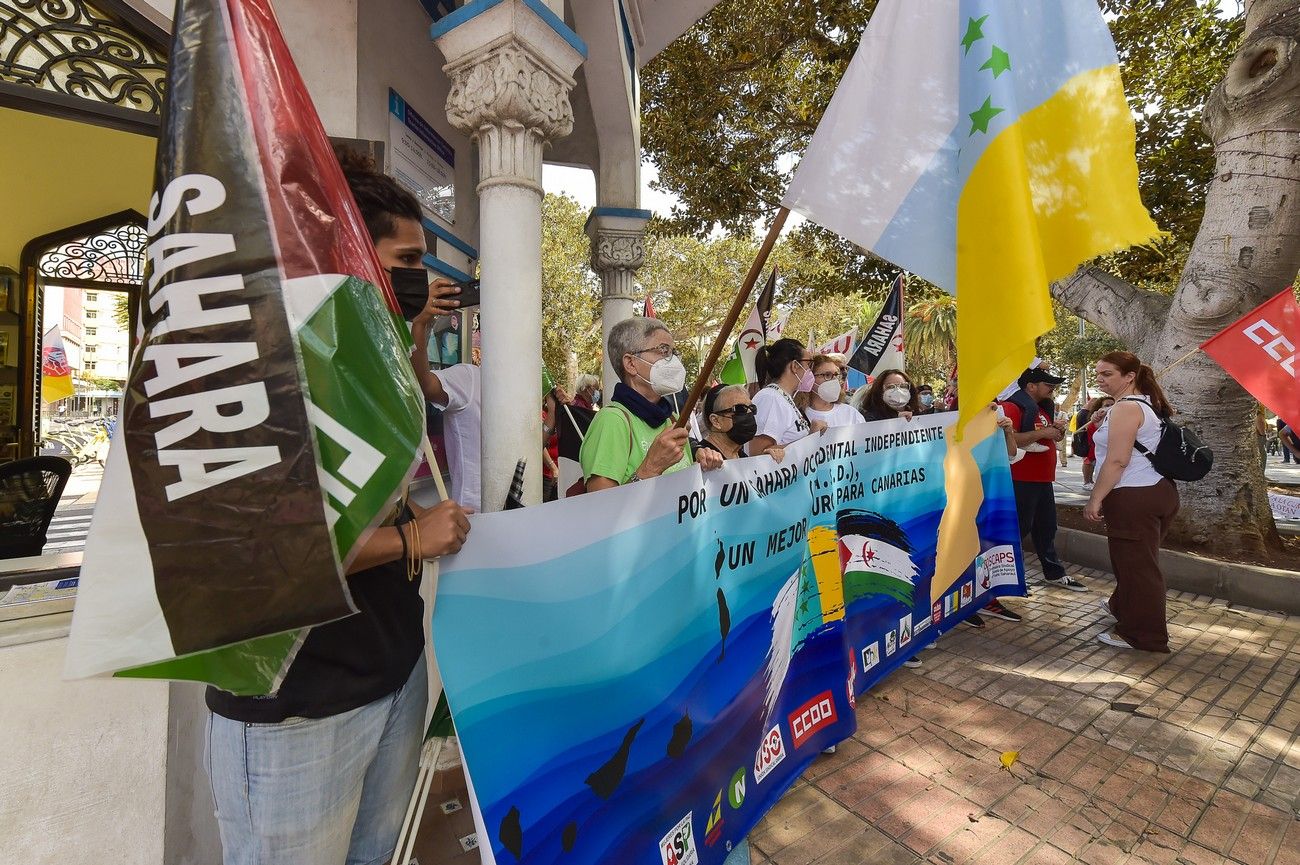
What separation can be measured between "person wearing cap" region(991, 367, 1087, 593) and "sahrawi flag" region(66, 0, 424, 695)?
18.3ft

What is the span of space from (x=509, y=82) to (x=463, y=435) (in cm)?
155

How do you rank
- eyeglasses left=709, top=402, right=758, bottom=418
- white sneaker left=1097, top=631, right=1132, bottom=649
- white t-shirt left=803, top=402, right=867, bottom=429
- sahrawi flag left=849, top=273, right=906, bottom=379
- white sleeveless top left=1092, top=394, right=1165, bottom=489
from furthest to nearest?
sahrawi flag left=849, top=273, right=906, bottom=379 < white t-shirt left=803, top=402, right=867, bottom=429 < white sneaker left=1097, top=631, right=1132, bottom=649 < white sleeveless top left=1092, top=394, right=1165, bottom=489 < eyeglasses left=709, top=402, right=758, bottom=418

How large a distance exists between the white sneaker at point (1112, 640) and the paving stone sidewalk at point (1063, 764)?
0.10 meters

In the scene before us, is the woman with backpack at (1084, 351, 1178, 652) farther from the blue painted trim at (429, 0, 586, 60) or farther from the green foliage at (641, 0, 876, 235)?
the green foliage at (641, 0, 876, 235)

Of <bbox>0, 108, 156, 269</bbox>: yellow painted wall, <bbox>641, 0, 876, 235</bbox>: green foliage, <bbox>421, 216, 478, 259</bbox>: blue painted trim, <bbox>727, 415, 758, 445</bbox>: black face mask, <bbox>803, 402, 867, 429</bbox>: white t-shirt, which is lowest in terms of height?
<bbox>803, 402, 867, 429</bbox>: white t-shirt

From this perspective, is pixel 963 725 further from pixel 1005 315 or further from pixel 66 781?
pixel 66 781

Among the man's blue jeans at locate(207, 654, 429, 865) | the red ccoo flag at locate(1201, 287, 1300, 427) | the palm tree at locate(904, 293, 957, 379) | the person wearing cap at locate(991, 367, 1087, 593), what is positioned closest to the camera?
the man's blue jeans at locate(207, 654, 429, 865)

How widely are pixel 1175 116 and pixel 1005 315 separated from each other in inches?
345

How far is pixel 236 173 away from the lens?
1.02 m

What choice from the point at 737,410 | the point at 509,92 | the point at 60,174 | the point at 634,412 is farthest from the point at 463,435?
the point at 60,174

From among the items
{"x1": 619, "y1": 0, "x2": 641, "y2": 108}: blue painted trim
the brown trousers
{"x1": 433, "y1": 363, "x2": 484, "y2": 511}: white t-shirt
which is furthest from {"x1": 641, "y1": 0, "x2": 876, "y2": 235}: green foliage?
{"x1": 433, "y1": 363, "x2": 484, "y2": 511}: white t-shirt

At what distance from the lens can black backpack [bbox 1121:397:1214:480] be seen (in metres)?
3.99

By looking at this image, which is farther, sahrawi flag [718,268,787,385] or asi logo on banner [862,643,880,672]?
sahrawi flag [718,268,787,385]

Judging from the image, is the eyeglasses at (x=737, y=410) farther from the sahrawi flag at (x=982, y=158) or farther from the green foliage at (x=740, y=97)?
the green foliage at (x=740, y=97)
